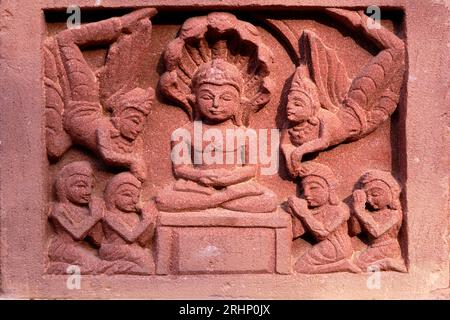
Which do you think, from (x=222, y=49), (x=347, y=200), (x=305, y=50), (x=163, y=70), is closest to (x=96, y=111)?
(x=163, y=70)

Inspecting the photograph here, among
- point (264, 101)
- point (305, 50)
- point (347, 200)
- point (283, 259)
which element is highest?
point (305, 50)

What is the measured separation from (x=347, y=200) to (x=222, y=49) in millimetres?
1272

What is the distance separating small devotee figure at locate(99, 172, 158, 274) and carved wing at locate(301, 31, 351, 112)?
132cm

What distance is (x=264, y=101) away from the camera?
15.7ft

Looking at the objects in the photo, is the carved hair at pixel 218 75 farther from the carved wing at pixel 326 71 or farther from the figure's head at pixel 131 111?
the carved wing at pixel 326 71

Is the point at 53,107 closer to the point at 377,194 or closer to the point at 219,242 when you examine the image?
the point at 219,242

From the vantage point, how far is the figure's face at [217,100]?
4.69 m

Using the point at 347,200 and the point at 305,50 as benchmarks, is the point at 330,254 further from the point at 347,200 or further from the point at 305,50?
the point at 305,50

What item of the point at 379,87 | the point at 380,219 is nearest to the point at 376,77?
the point at 379,87

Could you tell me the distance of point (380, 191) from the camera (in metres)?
4.71

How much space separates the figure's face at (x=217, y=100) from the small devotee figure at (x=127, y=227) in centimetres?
63

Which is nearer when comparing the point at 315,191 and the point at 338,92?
the point at 315,191

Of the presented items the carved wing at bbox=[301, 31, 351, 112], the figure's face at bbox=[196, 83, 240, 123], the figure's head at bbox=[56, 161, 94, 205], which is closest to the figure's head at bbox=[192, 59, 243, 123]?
the figure's face at bbox=[196, 83, 240, 123]

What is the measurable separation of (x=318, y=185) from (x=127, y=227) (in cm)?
124
